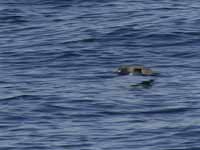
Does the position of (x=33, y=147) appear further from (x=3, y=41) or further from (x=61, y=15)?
(x=61, y=15)

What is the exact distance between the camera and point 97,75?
2802 centimetres

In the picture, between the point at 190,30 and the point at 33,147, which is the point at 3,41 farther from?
the point at 33,147

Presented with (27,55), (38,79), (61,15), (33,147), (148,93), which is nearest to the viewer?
(33,147)

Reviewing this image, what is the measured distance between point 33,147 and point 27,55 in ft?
31.0

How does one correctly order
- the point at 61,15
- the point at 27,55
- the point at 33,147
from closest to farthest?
the point at 33,147, the point at 27,55, the point at 61,15

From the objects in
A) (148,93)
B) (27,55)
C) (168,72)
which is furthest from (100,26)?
(148,93)

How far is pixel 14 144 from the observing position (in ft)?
71.4

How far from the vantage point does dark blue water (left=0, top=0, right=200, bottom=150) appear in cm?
2241

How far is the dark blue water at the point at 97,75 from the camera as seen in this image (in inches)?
882

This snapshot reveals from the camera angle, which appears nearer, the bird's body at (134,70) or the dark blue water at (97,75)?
the dark blue water at (97,75)

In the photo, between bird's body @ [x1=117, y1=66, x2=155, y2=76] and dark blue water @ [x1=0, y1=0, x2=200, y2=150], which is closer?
dark blue water @ [x1=0, y1=0, x2=200, y2=150]

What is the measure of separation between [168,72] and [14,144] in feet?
24.2

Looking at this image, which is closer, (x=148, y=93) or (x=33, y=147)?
(x=33, y=147)

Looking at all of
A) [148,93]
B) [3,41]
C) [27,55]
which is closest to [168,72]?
[148,93]
